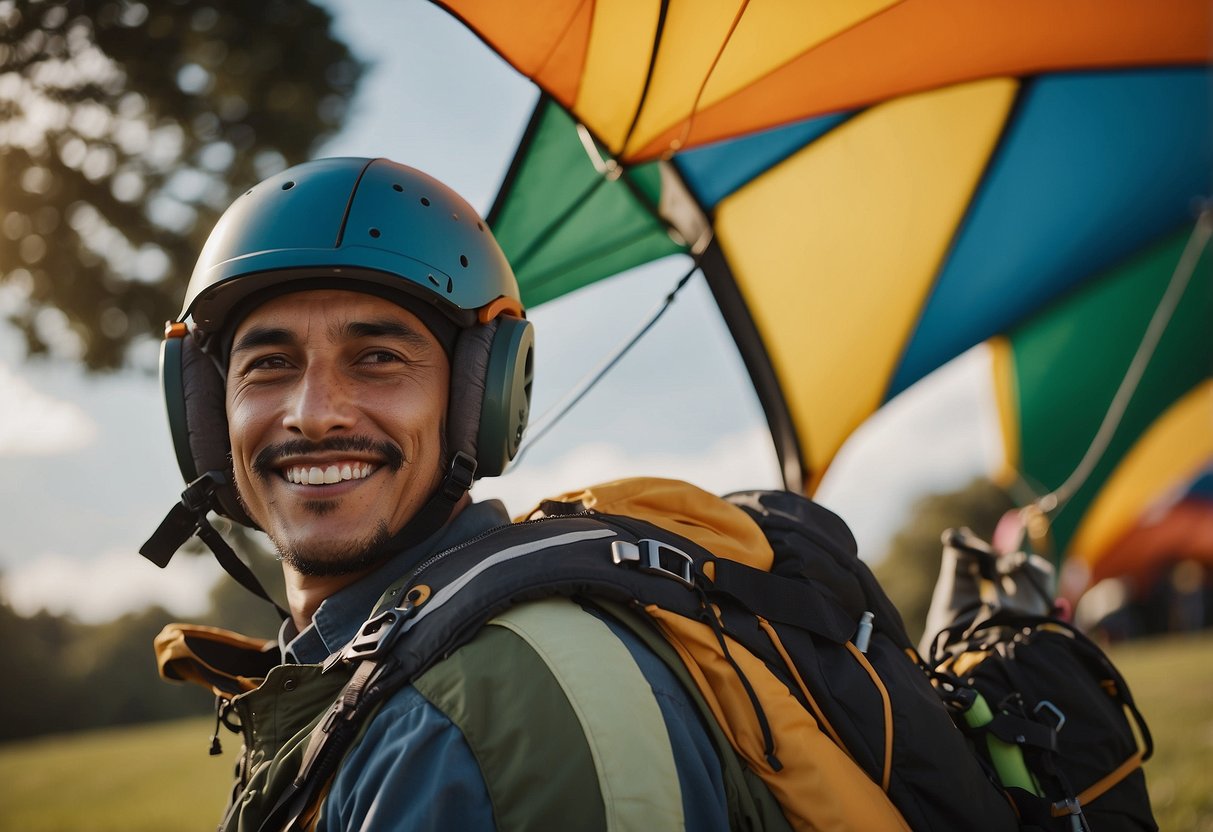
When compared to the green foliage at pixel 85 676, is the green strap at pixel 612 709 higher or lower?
lower

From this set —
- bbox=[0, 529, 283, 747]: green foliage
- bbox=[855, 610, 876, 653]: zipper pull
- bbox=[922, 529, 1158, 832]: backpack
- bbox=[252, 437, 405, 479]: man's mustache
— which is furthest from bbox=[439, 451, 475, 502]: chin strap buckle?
bbox=[0, 529, 283, 747]: green foliage

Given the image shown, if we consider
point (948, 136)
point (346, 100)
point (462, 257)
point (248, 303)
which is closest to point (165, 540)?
point (248, 303)

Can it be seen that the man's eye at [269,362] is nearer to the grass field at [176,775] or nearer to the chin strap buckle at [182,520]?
the chin strap buckle at [182,520]

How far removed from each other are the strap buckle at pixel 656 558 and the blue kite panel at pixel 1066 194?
9.58ft

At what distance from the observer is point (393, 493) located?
181 centimetres

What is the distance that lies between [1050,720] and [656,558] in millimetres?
1125

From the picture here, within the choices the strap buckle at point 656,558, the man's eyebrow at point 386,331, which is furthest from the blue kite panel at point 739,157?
the strap buckle at point 656,558

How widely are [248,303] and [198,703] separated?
2854cm

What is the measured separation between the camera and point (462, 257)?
2.00 m

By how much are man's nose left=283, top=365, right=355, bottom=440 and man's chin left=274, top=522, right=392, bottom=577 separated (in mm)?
213

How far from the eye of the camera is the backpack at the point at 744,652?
1365 mm

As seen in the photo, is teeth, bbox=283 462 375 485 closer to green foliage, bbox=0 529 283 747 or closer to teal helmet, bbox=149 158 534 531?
teal helmet, bbox=149 158 534 531

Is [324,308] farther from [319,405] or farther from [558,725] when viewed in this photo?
[558,725]

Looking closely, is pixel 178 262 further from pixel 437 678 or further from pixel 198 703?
pixel 198 703
